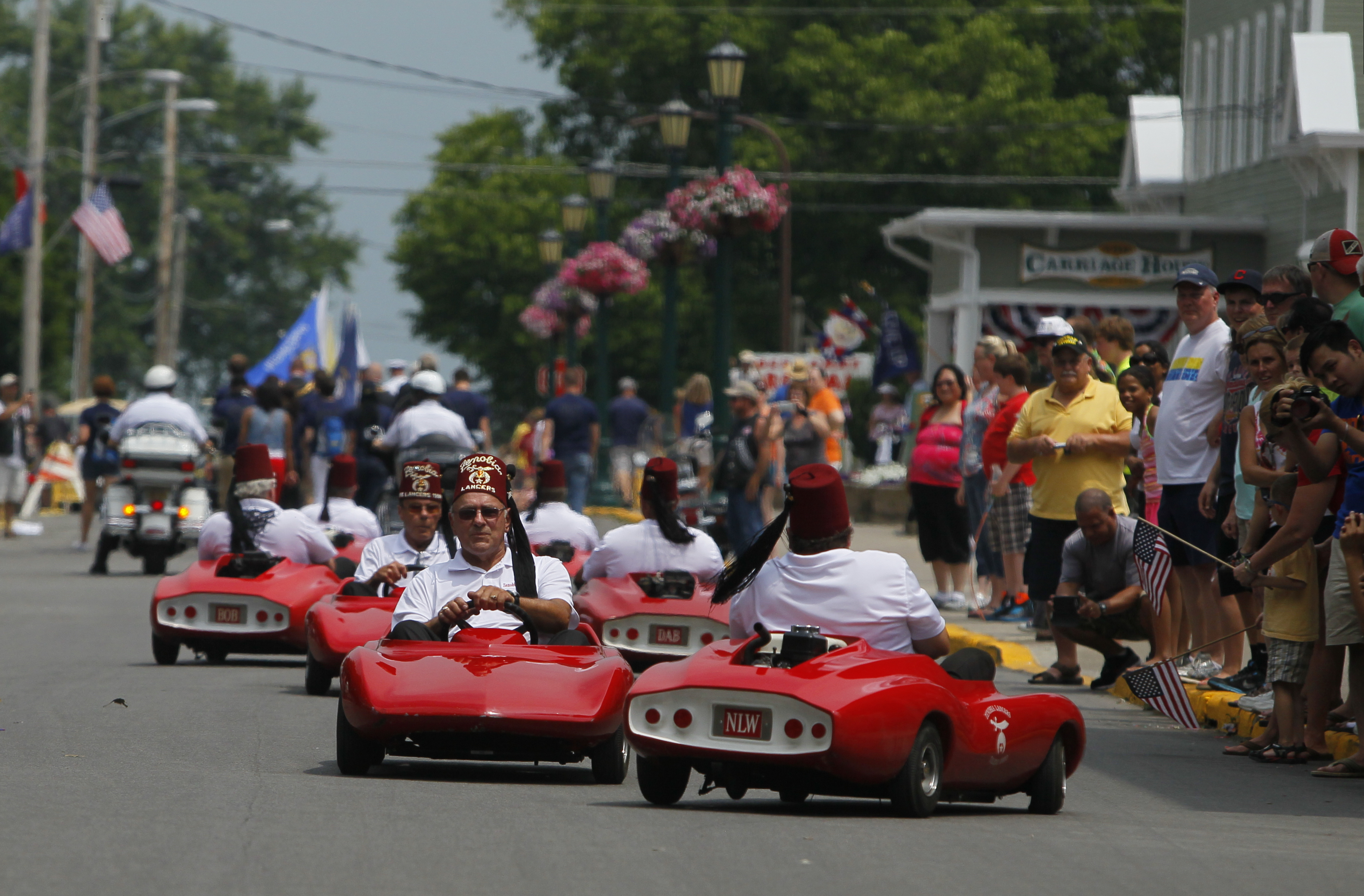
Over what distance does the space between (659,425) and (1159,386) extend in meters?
22.3

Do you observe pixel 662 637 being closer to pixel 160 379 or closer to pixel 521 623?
pixel 521 623

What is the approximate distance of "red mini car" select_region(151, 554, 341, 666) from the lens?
1339 cm

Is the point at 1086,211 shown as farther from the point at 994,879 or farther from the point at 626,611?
the point at 994,879

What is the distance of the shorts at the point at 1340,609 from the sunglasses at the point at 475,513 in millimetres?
3651

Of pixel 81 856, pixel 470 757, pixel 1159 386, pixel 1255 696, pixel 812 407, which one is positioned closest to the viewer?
pixel 81 856

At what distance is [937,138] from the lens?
2098 inches

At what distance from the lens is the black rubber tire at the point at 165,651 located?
1368 centimetres

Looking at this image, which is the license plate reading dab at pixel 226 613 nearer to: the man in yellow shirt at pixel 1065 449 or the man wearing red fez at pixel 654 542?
the man wearing red fez at pixel 654 542

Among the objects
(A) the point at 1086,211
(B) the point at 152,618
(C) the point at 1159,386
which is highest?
(A) the point at 1086,211

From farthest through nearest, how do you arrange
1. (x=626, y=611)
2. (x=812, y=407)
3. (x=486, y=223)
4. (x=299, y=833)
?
(x=486, y=223)
(x=812, y=407)
(x=626, y=611)
(x=299, y=833)

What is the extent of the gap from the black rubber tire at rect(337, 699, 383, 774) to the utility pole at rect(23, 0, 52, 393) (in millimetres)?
31195

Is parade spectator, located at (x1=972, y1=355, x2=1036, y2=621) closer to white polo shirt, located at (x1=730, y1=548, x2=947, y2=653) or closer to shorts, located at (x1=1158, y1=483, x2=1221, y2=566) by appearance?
shorts, located at (x1=1158, y1=483, x2=1221, y2=566)

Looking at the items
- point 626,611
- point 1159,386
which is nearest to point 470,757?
point 626,611

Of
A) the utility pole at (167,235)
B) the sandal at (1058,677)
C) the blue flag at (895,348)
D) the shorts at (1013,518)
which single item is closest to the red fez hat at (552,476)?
the shorts at (1013,518)
